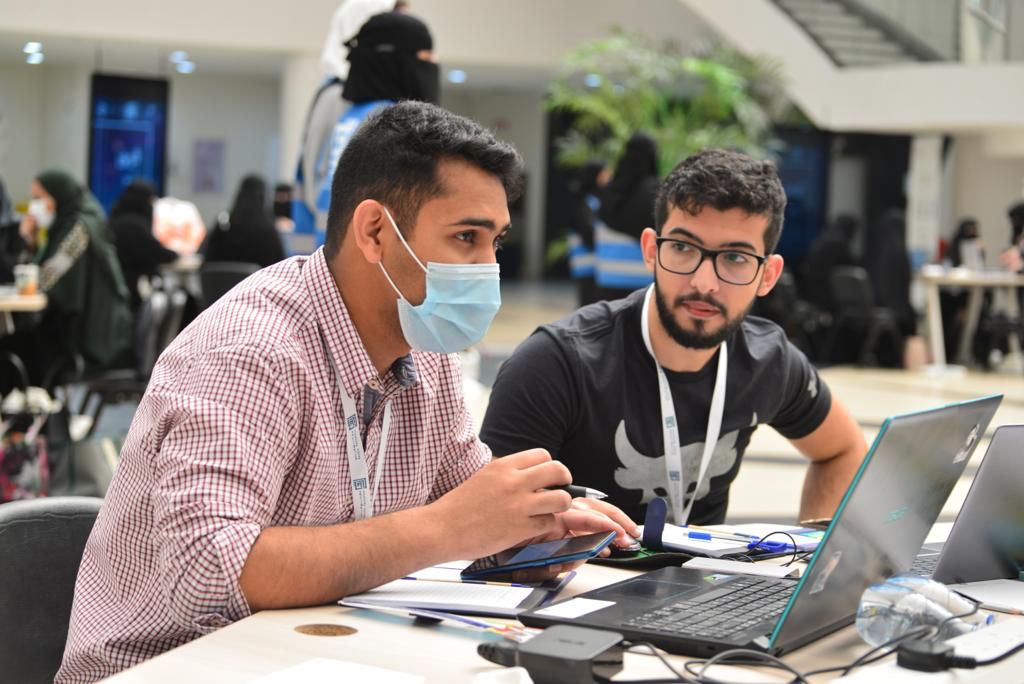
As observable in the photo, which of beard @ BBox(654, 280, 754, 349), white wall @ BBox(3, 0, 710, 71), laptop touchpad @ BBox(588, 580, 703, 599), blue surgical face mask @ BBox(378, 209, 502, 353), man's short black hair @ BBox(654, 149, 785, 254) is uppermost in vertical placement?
white wall @ BBox(3, 0, 710, 71)

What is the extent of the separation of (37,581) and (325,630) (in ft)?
1.86

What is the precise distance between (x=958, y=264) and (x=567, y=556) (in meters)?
11.9

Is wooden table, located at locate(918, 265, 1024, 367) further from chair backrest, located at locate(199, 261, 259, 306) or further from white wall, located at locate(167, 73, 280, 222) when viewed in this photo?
white wall, located at locate(167, 73, 280, 222)

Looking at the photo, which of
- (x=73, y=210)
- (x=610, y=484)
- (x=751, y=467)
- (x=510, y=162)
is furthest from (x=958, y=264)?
(x=510, y=162)

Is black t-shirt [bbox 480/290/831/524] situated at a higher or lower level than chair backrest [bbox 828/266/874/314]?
higher

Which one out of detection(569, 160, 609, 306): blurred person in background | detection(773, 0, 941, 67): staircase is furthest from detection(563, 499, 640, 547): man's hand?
detection(773, 0, 941, 67): staircase

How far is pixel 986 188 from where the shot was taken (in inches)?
604

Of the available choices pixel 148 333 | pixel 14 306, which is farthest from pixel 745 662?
pixel 148 333

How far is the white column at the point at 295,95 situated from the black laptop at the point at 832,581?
13.0 m

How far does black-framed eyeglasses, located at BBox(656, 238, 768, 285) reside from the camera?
259 cm

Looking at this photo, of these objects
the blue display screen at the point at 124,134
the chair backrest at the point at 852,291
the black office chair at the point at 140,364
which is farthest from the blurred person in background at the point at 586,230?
the blue display screen at the point at 124,134

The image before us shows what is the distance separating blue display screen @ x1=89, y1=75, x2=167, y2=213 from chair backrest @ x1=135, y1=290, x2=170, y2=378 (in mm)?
10661

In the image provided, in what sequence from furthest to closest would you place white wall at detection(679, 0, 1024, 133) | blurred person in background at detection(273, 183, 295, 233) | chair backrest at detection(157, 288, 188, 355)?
blurred person in background at detection(273, 183, 295, 233)
white wall at detection(679, 0, 1024, 133)
chair backrest at detection(157, 288, 188, 355)

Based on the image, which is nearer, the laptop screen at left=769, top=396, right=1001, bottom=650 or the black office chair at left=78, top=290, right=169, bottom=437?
the laptop screen at left=769, top=396, right=1001, bottom=650
